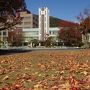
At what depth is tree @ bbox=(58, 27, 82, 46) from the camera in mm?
119250

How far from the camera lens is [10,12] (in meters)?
41.0

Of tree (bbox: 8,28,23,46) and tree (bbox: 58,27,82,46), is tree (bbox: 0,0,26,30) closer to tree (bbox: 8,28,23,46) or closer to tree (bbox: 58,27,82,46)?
tree (bbox: 58,27,82,46)

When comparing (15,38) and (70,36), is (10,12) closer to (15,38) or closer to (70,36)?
(70,36)

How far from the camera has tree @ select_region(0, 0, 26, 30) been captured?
39.3 meters

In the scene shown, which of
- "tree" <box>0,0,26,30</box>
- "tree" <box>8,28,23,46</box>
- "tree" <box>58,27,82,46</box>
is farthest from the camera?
"tree" <box>8,28,23,46</box>

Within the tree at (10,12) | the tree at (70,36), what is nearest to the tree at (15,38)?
the tree at (70,36)

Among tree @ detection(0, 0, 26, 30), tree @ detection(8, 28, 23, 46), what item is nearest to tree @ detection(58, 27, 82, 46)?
tree @ detection(8, 28, 23, 46)

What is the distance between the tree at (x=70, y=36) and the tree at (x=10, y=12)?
7488 centimetres

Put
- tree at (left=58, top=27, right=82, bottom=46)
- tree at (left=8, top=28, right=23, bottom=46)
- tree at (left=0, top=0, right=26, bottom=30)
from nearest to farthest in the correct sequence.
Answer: tree at (left=0, top=0, right=26, bottom=30), tree at (left=58, top=27, right=82, bottom=46), tree at (left=8, top=28, right=23, bottom=46)

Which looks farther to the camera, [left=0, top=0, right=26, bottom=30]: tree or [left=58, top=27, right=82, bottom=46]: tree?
[left=58, top=27, right=82, bottom=46]: tree

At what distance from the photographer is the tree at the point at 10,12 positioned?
39.3 m

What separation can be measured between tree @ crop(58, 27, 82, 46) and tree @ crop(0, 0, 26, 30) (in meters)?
74.9

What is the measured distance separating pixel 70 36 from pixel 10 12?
84.2 metres

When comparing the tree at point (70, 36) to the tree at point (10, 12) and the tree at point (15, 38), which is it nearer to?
the tree at point (15, 38)
